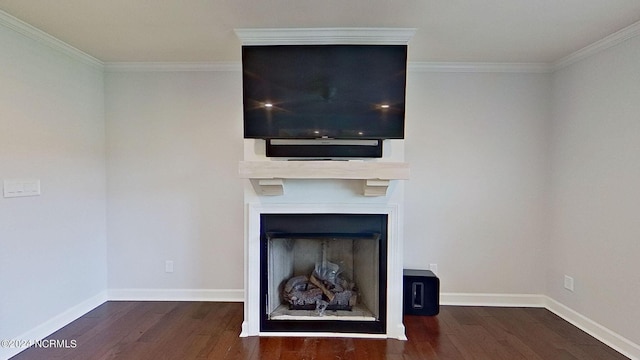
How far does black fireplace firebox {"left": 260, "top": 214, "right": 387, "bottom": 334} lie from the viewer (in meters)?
2.78

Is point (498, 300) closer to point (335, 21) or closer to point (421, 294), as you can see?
point (421, 294)

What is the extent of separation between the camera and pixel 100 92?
3.40 m

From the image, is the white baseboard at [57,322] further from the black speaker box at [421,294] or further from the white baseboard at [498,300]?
the white baseboard at [498,300]

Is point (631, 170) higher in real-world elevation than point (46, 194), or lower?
higher

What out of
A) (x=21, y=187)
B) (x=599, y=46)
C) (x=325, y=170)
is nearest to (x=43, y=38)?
(x=21, y=187)

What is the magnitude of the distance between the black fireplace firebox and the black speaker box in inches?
19.5

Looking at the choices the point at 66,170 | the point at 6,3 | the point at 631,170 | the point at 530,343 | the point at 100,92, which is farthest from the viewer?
the point at 100,92

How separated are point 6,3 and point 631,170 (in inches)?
174

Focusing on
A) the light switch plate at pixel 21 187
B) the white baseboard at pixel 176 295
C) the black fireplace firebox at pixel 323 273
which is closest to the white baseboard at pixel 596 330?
the black fireplace firebox at pixel 323 273

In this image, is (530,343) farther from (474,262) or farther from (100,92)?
(100,92)

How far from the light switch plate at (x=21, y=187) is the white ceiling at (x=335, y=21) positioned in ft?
3.80

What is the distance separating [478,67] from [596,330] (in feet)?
8.19

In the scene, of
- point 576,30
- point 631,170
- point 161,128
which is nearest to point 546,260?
point 631,170

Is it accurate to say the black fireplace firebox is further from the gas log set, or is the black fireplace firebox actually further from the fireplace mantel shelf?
the fireplace mantel shelf
